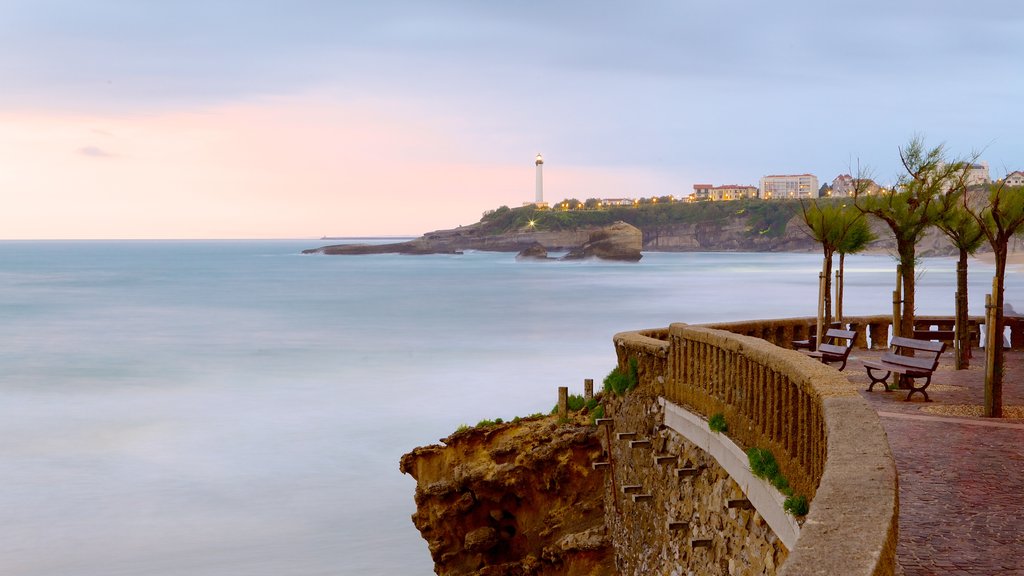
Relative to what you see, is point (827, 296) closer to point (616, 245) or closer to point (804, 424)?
point (804, 424)

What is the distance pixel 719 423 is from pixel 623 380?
3.92m

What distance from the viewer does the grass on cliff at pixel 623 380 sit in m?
13.2

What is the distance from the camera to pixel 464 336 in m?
63.0

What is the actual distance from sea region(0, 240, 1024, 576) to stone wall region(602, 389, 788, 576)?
479 inches

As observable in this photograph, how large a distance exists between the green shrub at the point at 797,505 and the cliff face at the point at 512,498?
10.4 meters

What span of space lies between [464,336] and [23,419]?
28.5 m

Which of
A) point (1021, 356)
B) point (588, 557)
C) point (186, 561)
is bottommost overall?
point (186, 561)

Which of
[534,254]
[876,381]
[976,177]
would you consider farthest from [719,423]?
[534,254]

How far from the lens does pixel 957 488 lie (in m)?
8.30

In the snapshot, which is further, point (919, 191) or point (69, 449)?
point (69, 449)

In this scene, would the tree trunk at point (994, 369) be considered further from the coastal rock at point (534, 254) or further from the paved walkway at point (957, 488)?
the coastal rock at point (534, 254)

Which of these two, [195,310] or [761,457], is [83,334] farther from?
[761,457]

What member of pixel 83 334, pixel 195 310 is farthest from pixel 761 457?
pixel 195 310

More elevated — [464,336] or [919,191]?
[919,191]
